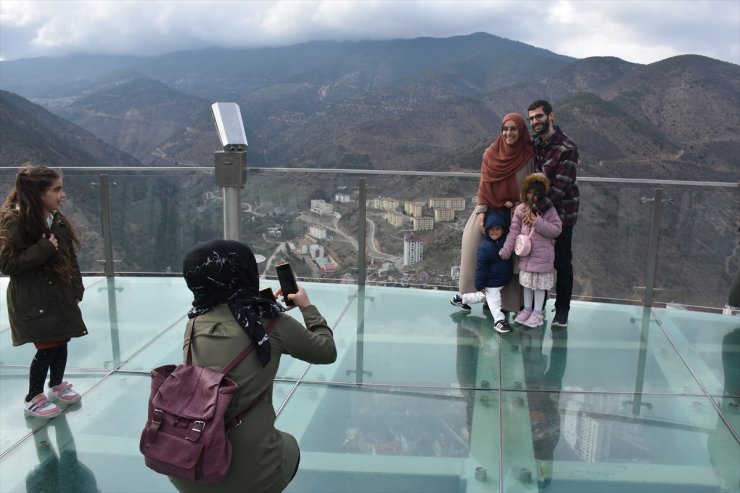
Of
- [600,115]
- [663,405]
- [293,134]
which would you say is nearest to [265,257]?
[663,405]

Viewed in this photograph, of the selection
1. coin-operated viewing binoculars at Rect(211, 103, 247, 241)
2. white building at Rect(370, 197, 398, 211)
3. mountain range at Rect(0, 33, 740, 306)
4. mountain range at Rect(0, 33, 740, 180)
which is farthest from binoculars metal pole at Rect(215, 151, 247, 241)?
mountain range at Rect(0, 33, 740, 180)

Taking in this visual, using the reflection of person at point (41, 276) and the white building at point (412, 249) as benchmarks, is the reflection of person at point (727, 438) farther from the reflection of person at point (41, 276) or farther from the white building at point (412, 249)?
the reflection of person at point (41, 276)

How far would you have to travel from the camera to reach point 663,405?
3.73 meters

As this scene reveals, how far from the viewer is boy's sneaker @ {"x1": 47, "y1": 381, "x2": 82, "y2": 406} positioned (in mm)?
3689

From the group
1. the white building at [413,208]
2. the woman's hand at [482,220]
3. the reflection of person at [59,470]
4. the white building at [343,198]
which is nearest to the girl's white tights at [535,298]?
the woman's hand at [482,220]

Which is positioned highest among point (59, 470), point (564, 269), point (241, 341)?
point (241, 341)

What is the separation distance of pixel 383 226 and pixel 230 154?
2567 mm

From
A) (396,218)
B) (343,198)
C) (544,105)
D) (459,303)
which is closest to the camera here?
(544,105)

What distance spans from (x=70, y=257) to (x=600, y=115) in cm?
3757

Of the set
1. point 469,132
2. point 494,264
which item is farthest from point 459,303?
point 469,132

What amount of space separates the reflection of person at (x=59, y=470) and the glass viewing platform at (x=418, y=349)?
0.4 inches

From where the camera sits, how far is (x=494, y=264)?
16.4 feet

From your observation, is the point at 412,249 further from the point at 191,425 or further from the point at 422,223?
the point at 191,425

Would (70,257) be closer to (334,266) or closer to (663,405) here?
(334,266)
